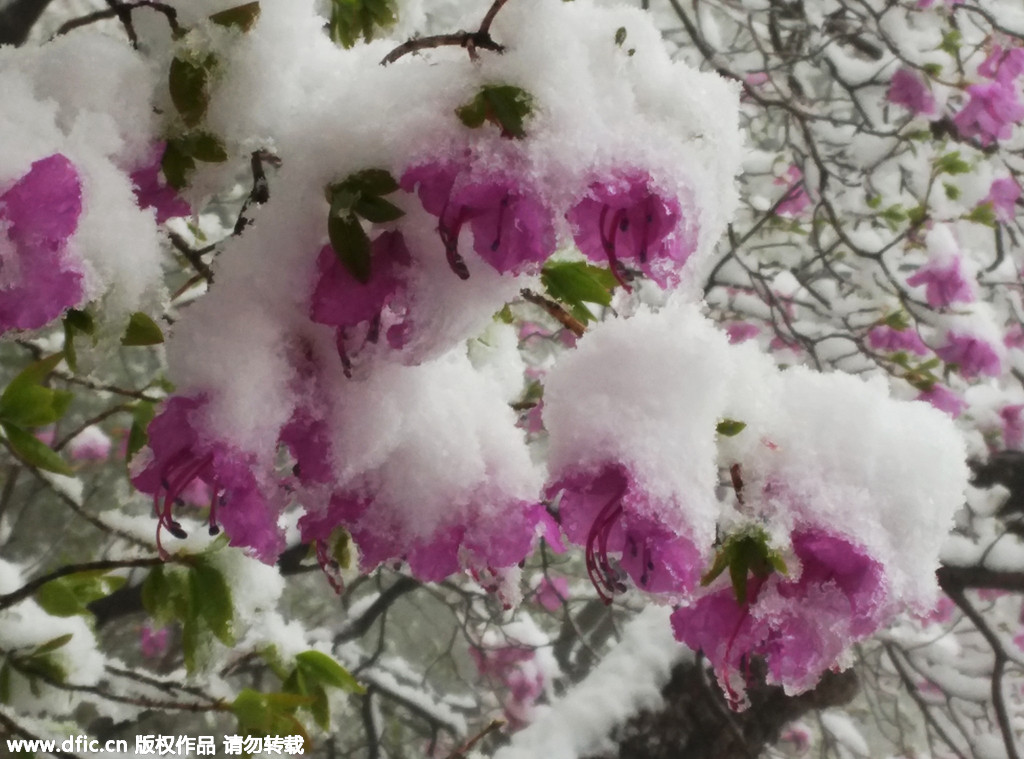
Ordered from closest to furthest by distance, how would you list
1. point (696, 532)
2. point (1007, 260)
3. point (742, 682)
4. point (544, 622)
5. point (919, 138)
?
point (696, 532) → point (742, 682) → point (919, 138) → point (1007, 260) → point (544, 622)

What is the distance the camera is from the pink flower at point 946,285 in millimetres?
2184

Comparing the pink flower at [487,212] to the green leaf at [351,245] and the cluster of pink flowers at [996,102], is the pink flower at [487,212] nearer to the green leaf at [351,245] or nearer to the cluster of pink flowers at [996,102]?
the green leaf at [351,245]

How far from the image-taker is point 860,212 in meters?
2.67

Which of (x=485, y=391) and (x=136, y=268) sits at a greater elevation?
(x=136, y=268)

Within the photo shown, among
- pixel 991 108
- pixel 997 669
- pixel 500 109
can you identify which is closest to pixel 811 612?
pixel 500 109

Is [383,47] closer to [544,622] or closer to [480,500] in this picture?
[480,500]

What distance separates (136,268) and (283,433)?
5.1 inches

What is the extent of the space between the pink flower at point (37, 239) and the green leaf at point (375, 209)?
0.14 meters

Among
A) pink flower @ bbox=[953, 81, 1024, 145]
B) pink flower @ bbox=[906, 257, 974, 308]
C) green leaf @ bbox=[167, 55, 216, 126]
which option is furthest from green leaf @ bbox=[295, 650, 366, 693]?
pink flower @ bbox=[953, 81, 1024, 145]

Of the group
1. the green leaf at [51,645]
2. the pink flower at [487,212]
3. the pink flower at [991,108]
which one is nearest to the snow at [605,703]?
the green leaf at [51,645]

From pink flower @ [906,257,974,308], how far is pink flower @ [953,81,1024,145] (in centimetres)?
35

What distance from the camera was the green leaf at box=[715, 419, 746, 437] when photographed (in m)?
0.53

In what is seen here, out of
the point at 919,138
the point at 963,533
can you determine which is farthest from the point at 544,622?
the point at 919,138

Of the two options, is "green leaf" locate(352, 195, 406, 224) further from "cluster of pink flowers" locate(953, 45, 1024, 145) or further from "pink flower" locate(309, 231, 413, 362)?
"cluster of pink flowers" locate(953, 45, 1024, 145)
